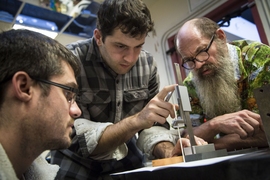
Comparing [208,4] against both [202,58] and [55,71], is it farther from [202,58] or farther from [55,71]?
[55,71]

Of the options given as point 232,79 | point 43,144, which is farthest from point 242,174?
point 232,79

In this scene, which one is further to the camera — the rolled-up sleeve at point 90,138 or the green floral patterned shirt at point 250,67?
the green floral patterned shirt at point 250,67

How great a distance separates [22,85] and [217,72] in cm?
111

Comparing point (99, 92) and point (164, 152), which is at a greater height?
point (99, 92)

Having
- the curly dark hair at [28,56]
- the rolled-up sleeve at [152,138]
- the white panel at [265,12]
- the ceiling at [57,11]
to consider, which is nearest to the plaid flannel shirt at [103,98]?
the rolled-up sleeve at [152,138]

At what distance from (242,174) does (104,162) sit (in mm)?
831

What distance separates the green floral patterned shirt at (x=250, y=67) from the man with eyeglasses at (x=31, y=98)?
950 mm

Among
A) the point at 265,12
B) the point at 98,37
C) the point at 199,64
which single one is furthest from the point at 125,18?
the point at 265,12

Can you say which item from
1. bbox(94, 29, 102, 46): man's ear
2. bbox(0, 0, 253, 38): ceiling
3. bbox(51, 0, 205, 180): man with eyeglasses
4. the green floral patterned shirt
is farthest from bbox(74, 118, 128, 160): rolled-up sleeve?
bbox(0, 0, 253, 38): ceiling

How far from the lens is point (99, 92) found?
1259 mm

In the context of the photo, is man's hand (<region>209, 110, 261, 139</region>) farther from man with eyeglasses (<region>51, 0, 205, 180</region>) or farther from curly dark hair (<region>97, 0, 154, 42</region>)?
curly dark hair (<region>97, 0, 154, 42</region>)

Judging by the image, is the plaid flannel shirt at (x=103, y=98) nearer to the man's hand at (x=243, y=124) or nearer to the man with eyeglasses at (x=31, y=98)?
the man with eyeglasses at (x=31, y=98)

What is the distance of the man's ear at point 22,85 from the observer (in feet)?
2.10

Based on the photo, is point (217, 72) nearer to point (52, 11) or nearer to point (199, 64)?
point (199, 64)
